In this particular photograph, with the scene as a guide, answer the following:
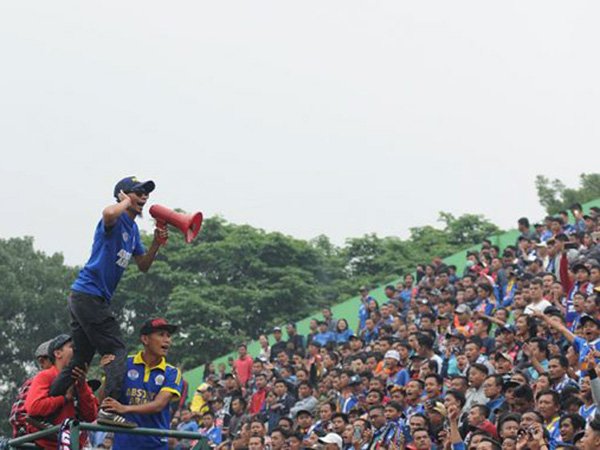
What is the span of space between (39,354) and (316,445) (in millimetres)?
5388

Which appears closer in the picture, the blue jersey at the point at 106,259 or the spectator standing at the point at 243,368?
the blue jersey at the point at 106,259

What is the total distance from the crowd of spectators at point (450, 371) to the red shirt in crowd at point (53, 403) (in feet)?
3.55

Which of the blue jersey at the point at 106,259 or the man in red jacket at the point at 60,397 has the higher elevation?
the blue jersey at the point at 106,259

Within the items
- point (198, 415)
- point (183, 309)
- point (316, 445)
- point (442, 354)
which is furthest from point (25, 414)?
point (183, 309)

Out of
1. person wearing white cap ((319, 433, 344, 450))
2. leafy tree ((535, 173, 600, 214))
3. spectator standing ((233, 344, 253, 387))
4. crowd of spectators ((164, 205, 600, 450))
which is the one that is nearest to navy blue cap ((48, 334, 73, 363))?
crowd of spectators ((164, 205, 600, 450))

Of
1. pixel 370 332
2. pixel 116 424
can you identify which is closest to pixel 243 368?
pixel 370 332

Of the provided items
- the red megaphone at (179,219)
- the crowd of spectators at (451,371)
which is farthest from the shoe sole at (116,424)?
the crowd of spectators at (451,371)

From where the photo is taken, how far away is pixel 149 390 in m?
8.48

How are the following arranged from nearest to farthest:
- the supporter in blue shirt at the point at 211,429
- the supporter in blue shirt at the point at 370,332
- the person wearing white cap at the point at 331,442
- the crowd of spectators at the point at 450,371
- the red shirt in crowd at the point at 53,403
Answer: the red shirt in crowd at the point at 53,403 → the crowd of spectators at the point at 450,371 → the person wearing white cap at the point at 331,442 → the supporter in blue shirt at the point at 211,429 → the supporter in blue shirt at the point at 370,332

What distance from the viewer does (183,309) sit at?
1449 inches

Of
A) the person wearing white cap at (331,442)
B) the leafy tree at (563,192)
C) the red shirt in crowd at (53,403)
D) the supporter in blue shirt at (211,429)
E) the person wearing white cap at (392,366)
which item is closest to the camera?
the red shirt in crowd at (53,403)

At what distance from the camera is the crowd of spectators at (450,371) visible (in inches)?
432

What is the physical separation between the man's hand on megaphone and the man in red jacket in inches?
35.1

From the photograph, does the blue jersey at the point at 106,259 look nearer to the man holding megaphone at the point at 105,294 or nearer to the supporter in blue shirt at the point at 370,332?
the man holding megaphone at the point at 105,294
